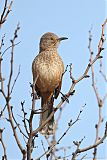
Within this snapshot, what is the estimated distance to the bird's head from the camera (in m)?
6.30

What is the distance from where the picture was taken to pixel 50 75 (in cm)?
567

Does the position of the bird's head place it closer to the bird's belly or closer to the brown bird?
the brown bird

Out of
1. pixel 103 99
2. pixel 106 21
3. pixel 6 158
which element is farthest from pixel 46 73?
pixel 6 158

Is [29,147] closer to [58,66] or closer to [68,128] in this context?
[68,128]

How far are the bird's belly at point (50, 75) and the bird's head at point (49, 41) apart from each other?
651mm

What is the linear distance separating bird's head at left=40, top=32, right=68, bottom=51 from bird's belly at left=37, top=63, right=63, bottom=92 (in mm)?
651

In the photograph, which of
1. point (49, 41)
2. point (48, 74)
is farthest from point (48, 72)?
point (49, 41)

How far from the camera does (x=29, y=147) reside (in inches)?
127

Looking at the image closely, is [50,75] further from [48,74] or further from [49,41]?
[49,41]

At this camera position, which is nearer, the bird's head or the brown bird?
the brown bird

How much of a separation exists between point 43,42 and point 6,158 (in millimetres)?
3588

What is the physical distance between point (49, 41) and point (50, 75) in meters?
0.94

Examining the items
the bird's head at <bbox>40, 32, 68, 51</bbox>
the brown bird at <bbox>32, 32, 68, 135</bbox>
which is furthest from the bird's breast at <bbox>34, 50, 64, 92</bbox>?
the bird's head at <bbox>40, 32, 68, 51</bbox>

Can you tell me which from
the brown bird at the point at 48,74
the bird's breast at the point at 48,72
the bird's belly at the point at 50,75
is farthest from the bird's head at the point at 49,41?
the bird's belly at the point at 50,75
